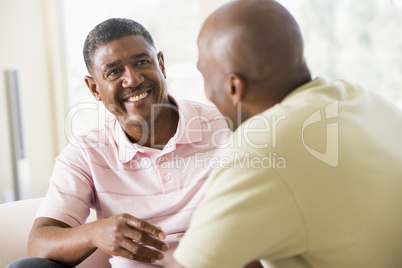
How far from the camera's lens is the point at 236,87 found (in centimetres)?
100

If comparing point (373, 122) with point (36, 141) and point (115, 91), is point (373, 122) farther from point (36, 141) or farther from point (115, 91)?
point (36, 141)

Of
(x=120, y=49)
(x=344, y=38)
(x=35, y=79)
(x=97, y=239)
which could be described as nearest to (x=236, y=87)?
(x=97, y=239)

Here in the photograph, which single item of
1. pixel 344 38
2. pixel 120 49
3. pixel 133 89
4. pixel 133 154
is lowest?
pixel 133 154

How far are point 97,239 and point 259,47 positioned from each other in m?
0.76

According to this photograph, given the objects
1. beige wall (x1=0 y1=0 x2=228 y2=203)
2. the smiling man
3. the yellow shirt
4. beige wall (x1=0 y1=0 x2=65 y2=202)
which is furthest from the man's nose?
beige wall (x1=0 y1=0 x2=65 y2=202)

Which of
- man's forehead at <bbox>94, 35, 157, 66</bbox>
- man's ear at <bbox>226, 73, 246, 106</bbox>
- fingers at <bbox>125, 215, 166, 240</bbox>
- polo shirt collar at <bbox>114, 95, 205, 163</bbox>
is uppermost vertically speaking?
man's forehead at <bbox>94, 35, 157, 66</bbox>

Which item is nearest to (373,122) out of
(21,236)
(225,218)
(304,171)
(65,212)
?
(304,171)

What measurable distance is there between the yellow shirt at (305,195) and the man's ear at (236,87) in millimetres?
97

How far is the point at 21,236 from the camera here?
68.7 inches

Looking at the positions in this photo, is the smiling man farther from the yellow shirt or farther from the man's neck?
the yellow shirt

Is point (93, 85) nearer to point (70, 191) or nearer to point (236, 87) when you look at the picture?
point (70, 191)

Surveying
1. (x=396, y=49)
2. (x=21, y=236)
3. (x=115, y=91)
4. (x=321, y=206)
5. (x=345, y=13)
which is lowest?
(x=21, y=236)

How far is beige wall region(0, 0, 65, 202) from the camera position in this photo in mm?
3396

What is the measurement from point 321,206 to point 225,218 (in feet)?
0.58
